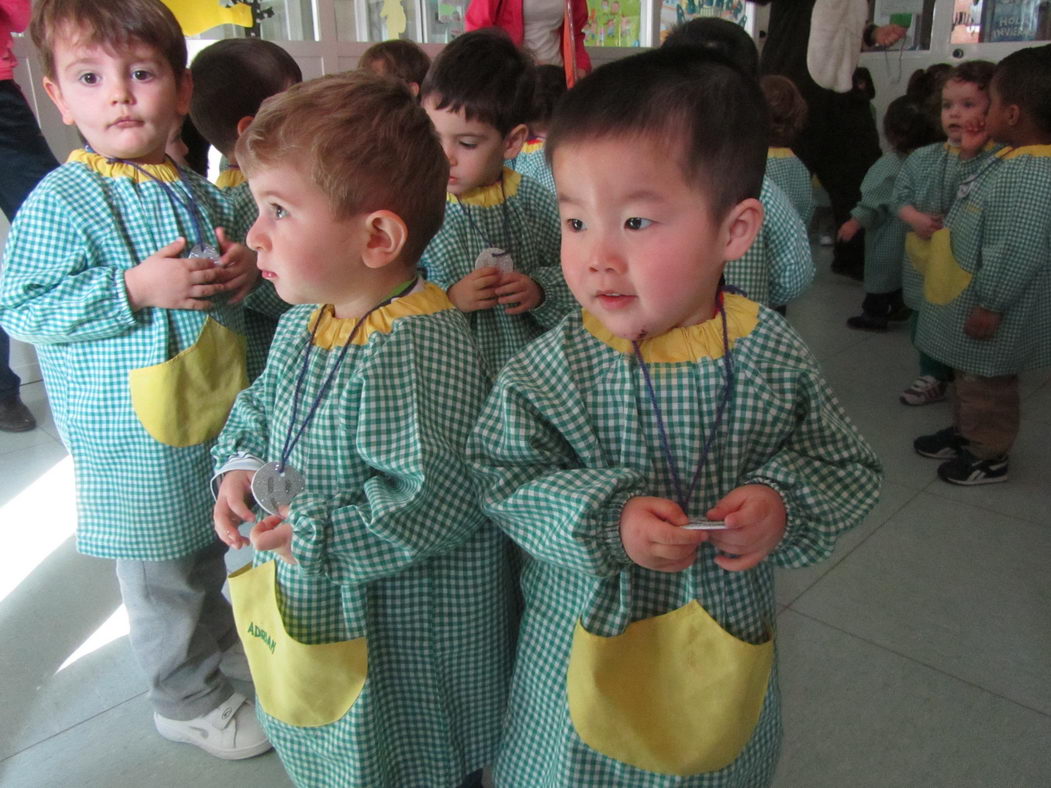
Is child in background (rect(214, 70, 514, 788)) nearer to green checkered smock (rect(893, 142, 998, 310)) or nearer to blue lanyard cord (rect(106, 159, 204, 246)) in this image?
blue lanyard cord (rect(106, 159, 204, 246))

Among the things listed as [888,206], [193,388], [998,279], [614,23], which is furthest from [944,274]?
[614,23]

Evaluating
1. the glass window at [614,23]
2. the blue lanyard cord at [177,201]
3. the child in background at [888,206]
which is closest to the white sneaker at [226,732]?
the blue lanyard cord at [177,201]

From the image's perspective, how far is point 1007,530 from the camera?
2.30m

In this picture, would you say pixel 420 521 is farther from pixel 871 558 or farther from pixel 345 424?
pixel 871 558

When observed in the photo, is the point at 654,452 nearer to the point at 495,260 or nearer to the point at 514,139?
the point at 495,260

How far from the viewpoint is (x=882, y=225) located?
374 centimetres

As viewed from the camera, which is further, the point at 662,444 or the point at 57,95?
the point at 57,95

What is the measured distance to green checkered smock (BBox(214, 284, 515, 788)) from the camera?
0.98m

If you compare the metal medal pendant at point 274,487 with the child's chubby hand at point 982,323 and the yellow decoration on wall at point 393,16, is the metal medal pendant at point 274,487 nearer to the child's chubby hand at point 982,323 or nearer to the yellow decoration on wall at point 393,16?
the child's chubby hand at point 982,323

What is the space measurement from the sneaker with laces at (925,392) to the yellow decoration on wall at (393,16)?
2.70 meters

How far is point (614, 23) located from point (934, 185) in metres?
2.70

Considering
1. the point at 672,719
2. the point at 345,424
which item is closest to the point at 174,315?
the point at 345,424

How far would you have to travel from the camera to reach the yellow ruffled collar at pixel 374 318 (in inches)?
41.0

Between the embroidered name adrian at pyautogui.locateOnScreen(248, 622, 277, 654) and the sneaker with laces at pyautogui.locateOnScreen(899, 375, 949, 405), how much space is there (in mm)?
2684
